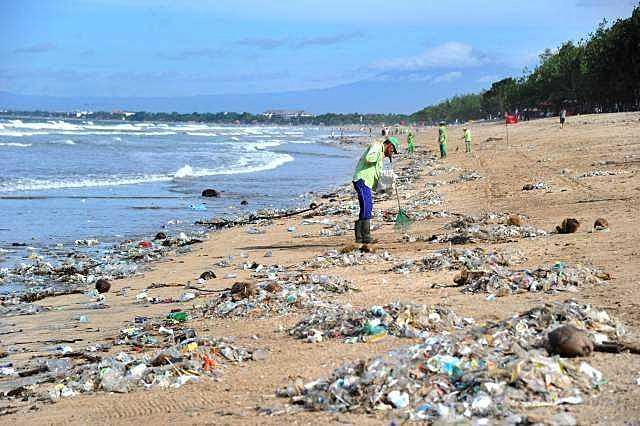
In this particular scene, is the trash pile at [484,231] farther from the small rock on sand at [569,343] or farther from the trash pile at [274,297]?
the small rock on sand at [569,343]

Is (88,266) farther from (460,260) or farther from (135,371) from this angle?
(135,371)

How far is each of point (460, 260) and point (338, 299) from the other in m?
1.95

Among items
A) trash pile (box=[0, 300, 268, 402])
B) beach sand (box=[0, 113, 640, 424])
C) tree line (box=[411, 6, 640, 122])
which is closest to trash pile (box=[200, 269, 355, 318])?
beach sand (box=[0, 113, 640, 424])

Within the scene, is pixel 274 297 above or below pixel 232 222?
above

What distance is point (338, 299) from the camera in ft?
27.0

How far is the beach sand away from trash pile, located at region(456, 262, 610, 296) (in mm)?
155

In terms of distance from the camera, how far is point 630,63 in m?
60.3

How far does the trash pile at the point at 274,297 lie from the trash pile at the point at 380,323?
1.04 metres

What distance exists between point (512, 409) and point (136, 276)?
846cm

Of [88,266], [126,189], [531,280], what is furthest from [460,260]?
[126,189]

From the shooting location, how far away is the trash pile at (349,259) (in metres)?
10.6

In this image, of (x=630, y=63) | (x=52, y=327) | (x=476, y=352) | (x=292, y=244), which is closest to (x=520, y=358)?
(x=476, y=352)

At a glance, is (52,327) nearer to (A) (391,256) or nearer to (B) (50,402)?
(B) (50,402)

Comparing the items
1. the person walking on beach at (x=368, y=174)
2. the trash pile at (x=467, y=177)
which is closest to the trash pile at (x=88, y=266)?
the person walking on beach at (x=368, y=174)
